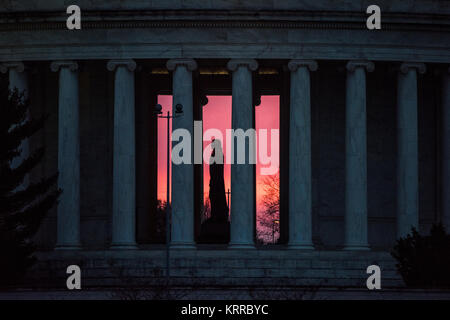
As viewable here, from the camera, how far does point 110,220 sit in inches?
4336

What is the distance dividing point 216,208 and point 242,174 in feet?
56.5

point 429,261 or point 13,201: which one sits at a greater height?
point 13,201

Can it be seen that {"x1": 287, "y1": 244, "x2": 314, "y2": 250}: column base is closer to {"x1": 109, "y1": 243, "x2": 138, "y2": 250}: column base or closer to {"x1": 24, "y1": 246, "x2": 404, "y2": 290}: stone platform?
{"x1": 24, "y1": 246, "x2": 404, "y2": 290}: stone platform

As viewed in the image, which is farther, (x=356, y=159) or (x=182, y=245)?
(x=356, y=159)

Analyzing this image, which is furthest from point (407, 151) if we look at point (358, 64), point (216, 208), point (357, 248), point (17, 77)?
point (17, 77)

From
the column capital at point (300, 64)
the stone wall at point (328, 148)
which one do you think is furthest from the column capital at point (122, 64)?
the column capital at point (300, 64)

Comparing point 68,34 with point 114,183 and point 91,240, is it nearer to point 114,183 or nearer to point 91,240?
point 114,183

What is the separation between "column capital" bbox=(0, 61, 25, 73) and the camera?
10362cm

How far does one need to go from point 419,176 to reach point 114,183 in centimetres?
3655

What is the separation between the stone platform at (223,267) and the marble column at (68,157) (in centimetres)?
352

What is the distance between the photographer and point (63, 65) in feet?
338

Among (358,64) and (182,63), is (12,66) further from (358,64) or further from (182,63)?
(358,64)

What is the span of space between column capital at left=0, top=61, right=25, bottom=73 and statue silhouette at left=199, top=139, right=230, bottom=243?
86.5 feet

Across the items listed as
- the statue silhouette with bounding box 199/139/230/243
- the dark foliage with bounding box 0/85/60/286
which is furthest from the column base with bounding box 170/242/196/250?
the dark foliage with bounding box 0/85/60/286
